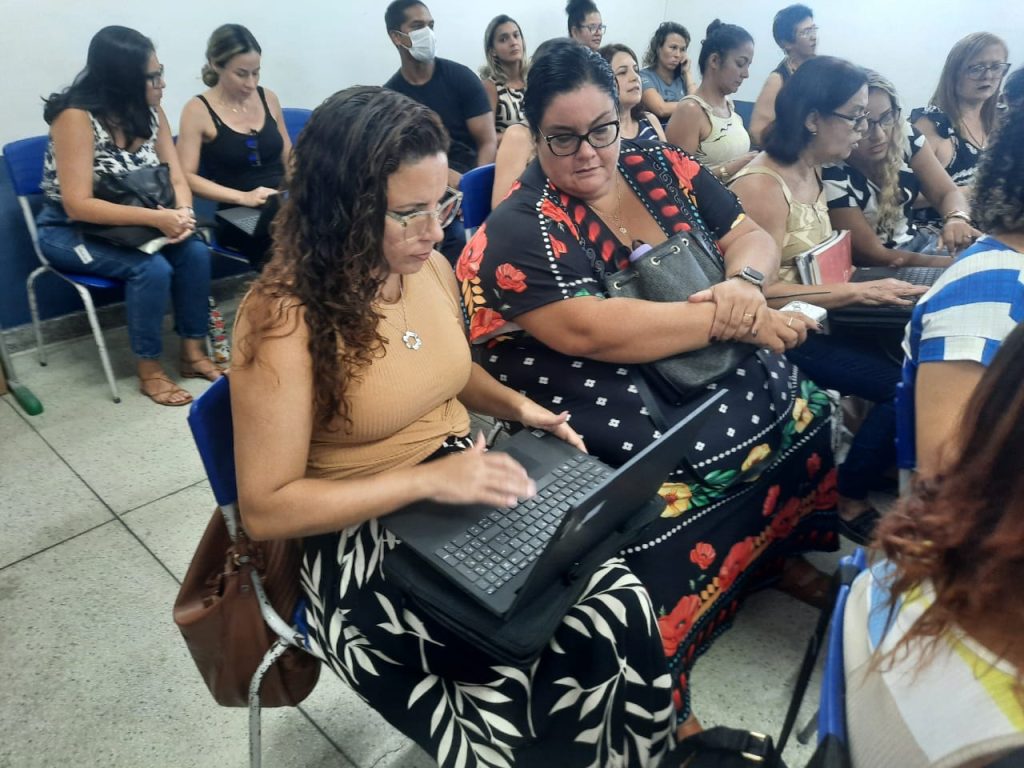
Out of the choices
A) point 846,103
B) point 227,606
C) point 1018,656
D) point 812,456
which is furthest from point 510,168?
point 1018,656

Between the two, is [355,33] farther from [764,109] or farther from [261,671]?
[261,671]

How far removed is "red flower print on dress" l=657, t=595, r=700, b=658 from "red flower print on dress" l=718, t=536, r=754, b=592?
0.11 metres

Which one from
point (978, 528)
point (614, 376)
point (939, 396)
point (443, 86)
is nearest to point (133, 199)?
point (443, 86)

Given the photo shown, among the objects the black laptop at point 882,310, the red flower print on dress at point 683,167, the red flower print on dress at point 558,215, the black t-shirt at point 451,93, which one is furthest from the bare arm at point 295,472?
the black t-shirt at point 451,93

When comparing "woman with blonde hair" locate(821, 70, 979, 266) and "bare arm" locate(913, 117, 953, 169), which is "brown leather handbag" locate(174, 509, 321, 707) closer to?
"woman with blonde hair" locate(821, 70, 979, 266)

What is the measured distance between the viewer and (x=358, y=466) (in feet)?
3.51

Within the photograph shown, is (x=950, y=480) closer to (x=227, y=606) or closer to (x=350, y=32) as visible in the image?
(x=227, y=606)

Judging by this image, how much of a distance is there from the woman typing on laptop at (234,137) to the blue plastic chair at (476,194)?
36.7 inches

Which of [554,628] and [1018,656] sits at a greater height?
[1018,656]

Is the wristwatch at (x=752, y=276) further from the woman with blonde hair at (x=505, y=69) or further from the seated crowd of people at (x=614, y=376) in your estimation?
the woman with blonde hair at (x=505, y=69)

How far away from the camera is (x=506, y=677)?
36.6 inches

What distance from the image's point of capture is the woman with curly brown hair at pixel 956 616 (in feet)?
1.69

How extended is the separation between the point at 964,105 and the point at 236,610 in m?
3.23

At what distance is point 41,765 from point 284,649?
68 cm
